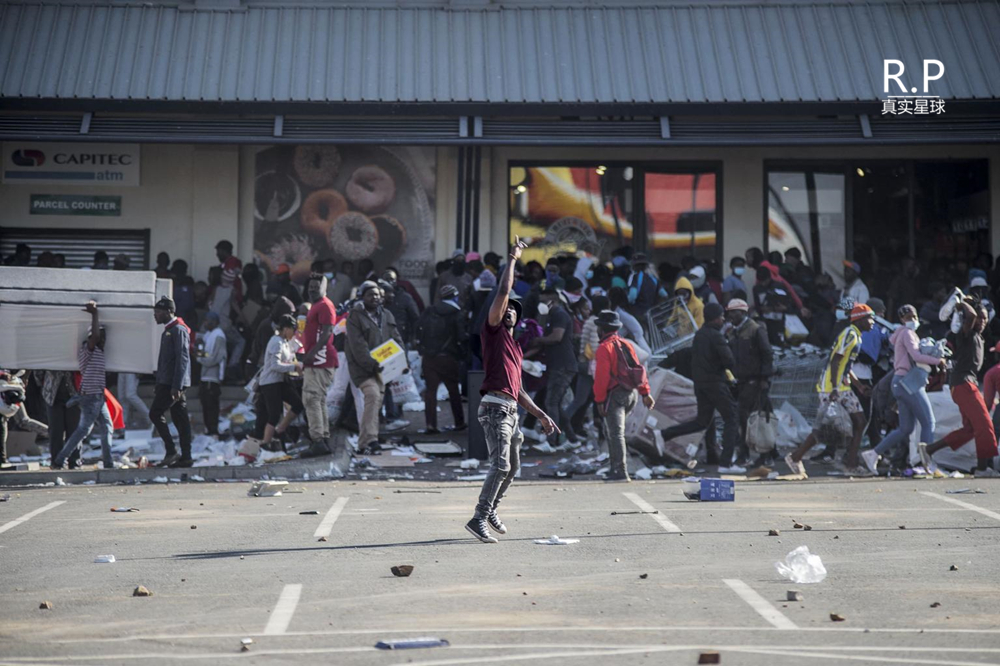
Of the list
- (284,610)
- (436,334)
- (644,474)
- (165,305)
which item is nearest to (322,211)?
(436,334)

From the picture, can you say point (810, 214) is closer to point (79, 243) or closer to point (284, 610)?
point (79, 243)

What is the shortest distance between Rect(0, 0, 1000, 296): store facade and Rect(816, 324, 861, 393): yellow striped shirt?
6.02 meters

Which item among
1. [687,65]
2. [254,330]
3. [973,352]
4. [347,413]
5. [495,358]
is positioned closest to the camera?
[495,358]

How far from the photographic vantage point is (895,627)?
7000 mm

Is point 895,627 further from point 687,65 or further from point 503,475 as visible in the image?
point 687,65

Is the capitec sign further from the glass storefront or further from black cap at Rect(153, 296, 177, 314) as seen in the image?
the glass storefront

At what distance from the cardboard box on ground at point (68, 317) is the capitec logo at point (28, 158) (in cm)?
699

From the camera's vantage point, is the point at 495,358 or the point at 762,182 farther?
the point at 762,182

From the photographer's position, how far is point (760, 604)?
7.61 meters

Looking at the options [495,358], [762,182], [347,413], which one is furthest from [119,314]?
[762,182]

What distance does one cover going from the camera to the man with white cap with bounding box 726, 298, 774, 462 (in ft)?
55.6

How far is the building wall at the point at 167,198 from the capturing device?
910 inches

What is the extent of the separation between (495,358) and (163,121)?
1322cm

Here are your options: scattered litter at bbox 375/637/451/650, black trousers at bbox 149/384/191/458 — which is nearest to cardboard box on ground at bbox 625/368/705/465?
black trousers at bbox 149/384/191/458
